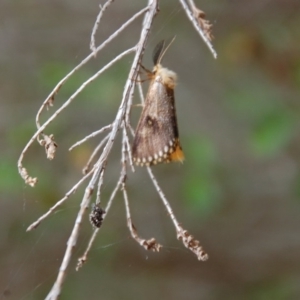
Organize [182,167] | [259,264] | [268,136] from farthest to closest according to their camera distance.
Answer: [259,264] < [182,167] < [268,136]

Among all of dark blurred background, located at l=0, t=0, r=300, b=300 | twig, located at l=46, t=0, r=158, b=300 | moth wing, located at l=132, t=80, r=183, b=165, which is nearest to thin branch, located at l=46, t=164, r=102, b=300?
twig, located at l=46, t=0, r=158, b=300

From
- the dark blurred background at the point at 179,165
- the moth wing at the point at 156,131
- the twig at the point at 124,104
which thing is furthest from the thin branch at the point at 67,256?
the dark blurred background at the point at 179,165

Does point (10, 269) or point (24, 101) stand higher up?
point (24, 101)

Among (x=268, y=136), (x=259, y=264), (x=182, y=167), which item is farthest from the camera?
(x=259, y=264)

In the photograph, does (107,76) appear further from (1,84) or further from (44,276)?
(44,276)

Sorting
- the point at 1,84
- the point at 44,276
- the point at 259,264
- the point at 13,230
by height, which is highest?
the point at 1,84

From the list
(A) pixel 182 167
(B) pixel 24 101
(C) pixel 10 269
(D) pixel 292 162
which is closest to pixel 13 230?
(C) pixel 10 269

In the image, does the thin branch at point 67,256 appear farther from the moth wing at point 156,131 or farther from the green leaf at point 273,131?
the green leaf at point 273,131

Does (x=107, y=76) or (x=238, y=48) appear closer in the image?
(x=107, y=76)
